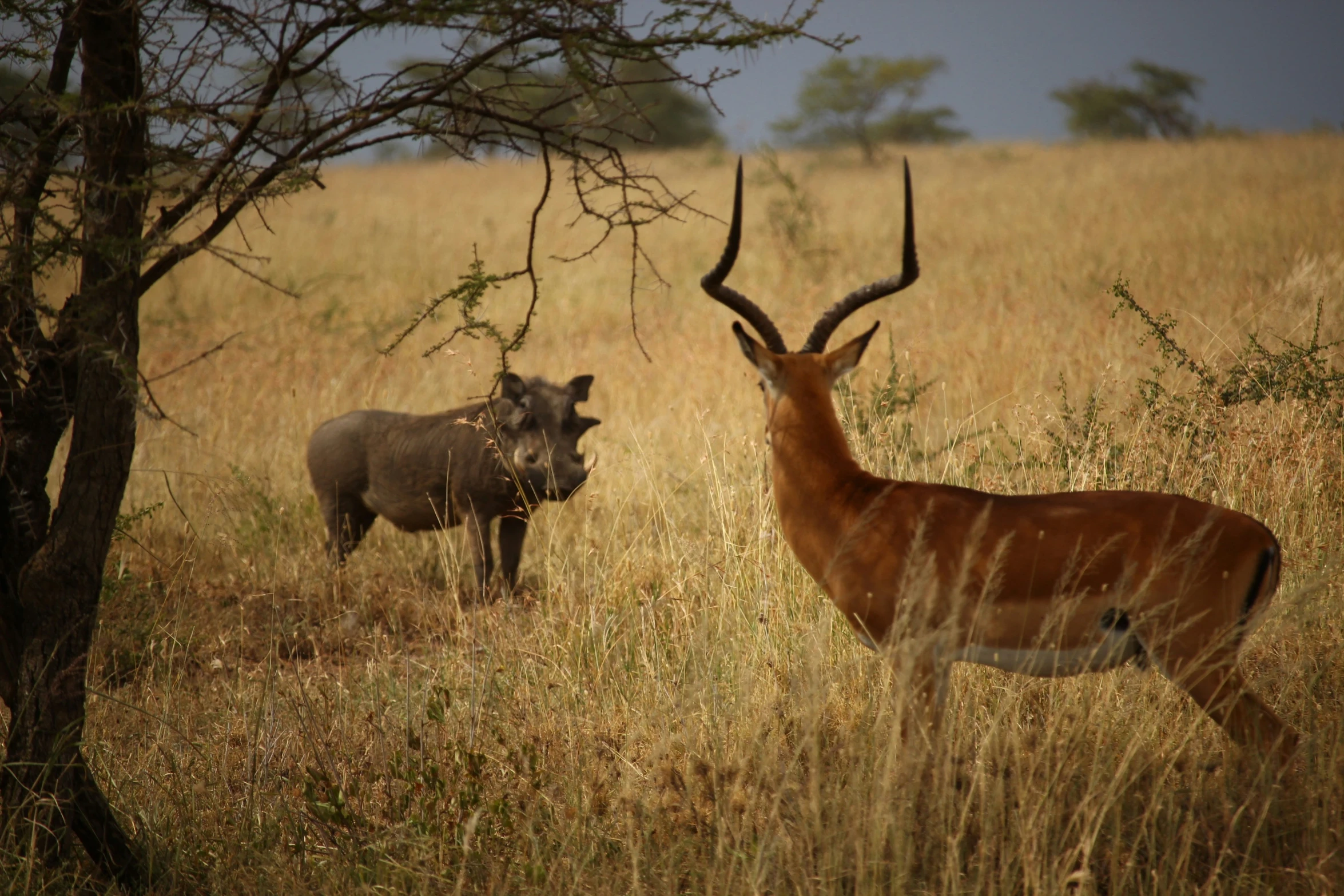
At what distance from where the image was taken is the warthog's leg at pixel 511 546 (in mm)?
6387

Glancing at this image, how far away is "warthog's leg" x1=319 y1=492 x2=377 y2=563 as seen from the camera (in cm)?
668

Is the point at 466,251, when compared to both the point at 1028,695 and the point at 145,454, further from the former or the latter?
the point at 1028,695

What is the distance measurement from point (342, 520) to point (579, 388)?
1944mm

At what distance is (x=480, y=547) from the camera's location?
619cm

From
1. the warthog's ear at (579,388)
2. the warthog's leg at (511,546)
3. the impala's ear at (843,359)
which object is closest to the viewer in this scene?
the impala's ear at (843,359)

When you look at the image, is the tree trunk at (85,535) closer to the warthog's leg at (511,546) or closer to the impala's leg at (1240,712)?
the warthog's leg at (511,546)

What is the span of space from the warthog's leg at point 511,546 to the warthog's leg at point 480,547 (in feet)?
0.44

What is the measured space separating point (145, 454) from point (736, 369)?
563 cm

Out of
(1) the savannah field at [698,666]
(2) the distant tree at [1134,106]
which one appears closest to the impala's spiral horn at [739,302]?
(1) the savannah field at [698,666]

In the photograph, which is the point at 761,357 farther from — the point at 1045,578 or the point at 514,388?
the point at 514,388

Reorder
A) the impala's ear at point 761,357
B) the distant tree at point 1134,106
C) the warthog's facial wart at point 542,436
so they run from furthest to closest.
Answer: the distant tree at point 1134,106, the warthog's facial wart at point 542,436, the impala's ear at point 761,357

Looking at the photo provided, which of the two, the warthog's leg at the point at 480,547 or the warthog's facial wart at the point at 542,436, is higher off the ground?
the warthog's facial wart at the point at 542,436

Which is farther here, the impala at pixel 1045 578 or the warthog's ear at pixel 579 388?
the warthog's ear at pixel 579 388

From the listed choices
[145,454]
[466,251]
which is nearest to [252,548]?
[145,454]
